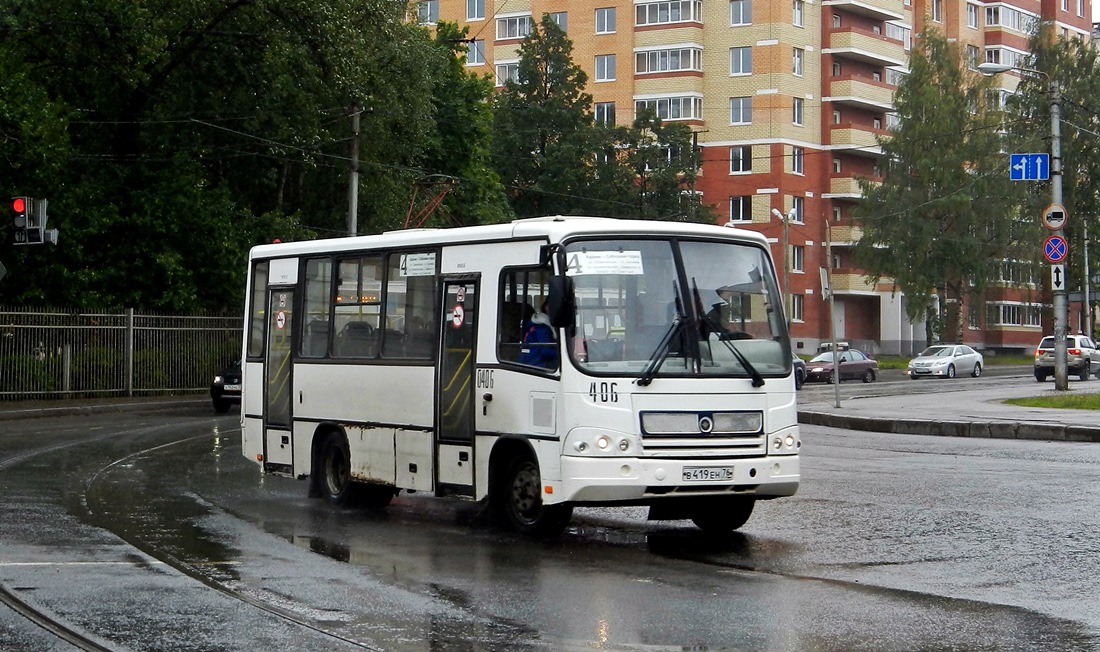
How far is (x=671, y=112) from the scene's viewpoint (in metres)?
84.0

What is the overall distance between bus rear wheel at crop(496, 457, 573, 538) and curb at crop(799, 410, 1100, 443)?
14007 mm

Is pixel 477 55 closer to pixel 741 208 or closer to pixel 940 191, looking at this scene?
pixel 741 208

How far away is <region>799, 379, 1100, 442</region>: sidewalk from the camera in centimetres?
2519

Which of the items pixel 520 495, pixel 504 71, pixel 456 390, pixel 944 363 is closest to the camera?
pixel 520 495

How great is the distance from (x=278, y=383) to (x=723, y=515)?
5384mm

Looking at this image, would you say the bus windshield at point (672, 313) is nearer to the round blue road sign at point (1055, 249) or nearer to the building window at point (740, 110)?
the round blue road sign at point (1055, 249)

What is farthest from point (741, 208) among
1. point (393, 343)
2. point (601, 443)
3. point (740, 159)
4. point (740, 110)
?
point (601, 443)

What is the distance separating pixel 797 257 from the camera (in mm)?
84312

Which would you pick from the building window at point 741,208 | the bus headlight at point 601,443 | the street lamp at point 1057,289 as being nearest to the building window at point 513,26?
the building window at point 741,208

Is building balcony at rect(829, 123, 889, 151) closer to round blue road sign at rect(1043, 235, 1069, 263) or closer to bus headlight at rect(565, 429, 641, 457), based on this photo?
round blue road sign at rect(1043, 235, 1069, 263)

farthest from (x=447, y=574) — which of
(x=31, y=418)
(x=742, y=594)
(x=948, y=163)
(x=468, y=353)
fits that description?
(x=948, y=163)

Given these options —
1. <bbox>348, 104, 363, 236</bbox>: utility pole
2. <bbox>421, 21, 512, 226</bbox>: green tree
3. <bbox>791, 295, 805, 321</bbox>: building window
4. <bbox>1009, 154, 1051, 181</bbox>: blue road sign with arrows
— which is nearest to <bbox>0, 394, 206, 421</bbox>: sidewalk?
<bbox>348, 104, 363, 236</bbox>: utility pole

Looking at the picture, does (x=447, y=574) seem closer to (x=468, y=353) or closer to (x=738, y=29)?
(x=468, y=353)

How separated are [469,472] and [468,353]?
3.32 feet
